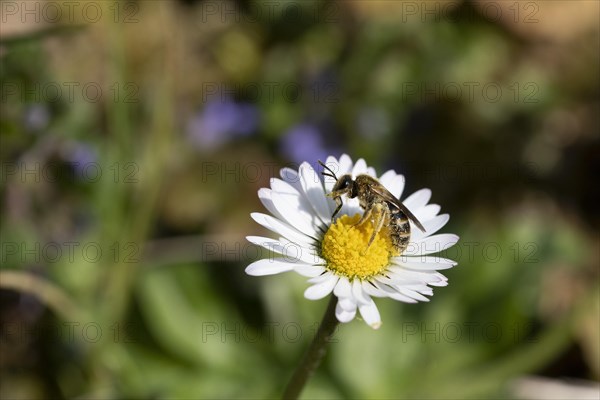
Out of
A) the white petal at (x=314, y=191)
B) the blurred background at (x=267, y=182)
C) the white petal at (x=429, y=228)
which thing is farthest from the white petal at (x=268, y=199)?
the blurred background at (x=267, y=182)

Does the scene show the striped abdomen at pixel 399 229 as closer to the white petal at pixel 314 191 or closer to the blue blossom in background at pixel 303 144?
the white petal at pixel 314 191

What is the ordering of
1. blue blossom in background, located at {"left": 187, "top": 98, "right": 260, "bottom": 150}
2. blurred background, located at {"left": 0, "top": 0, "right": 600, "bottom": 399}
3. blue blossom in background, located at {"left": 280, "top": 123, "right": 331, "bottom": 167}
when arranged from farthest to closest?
blue blossom in background, located at {"left": 187, "top": 98, "right": 260, "bottom": 150}, blue blossom in background, located at {"left": 280, "top": 123, "right": 331, "bottom": 167}, blurred background, located at {"left": 0, "top": 0, "right": 600, "bottom": 399}

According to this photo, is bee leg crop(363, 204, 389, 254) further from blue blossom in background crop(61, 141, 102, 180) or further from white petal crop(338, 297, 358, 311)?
blue blossom in background crop(61, 141, 102, 180)

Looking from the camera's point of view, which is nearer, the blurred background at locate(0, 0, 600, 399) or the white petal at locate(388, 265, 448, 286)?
the white petal at locate(388, 265, 448, 286)

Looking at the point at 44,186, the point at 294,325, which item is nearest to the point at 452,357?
the point at 294,325

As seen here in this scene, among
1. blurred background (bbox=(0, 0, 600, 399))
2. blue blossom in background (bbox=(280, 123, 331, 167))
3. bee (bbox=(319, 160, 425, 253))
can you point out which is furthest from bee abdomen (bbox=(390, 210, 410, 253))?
blue blossom in background (bbox=(280, 123, 331, 167))
